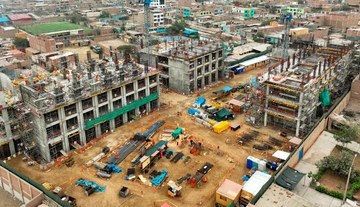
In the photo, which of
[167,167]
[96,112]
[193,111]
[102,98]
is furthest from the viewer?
[193,111]

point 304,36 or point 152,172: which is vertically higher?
point 304,36

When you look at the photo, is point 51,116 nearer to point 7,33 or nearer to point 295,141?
point 295,141

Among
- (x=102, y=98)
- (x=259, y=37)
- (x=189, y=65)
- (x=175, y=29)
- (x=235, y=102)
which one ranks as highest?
(x=175, y=29)


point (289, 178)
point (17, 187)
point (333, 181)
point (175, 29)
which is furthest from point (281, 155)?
point (175, 29)

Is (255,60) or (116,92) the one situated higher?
(116,92)

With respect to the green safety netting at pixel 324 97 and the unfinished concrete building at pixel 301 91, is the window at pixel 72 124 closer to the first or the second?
the unfinished concrete building at pixel 301 91

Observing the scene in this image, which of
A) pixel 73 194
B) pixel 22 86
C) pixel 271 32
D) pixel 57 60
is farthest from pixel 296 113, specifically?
pixel 271 32

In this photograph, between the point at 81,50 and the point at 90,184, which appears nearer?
the point at 90,184

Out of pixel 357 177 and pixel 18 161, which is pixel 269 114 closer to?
pixel 357 177
